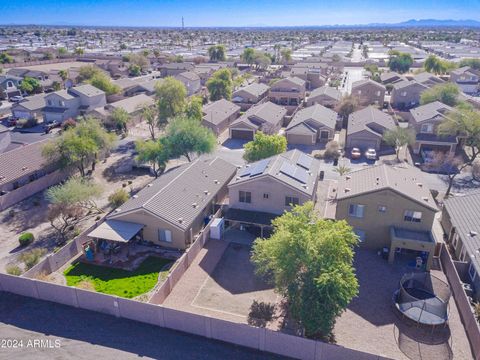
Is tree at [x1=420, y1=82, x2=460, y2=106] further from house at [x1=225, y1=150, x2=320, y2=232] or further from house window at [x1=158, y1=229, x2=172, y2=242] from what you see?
house window at [x1=158, y1=229, x2=172, y2=242]

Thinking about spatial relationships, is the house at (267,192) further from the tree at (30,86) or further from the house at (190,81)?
the tree at (30,86)

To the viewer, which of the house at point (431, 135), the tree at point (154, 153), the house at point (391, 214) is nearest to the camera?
the house at point (391, 214)

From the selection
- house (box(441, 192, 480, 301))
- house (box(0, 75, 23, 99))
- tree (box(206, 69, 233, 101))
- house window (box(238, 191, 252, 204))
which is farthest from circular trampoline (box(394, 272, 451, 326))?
house (box(0, 75, 23, 99))

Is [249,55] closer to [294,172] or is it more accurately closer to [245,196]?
[294,172]

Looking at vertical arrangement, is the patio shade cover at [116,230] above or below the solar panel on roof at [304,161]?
below

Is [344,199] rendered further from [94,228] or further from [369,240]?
[94,228]

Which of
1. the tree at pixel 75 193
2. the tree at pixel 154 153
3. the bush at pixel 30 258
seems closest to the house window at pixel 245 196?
the tree at pixel 154 153

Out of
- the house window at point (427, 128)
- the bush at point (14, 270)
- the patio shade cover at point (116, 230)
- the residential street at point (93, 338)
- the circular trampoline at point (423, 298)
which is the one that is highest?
the house window at point (427, 128)
